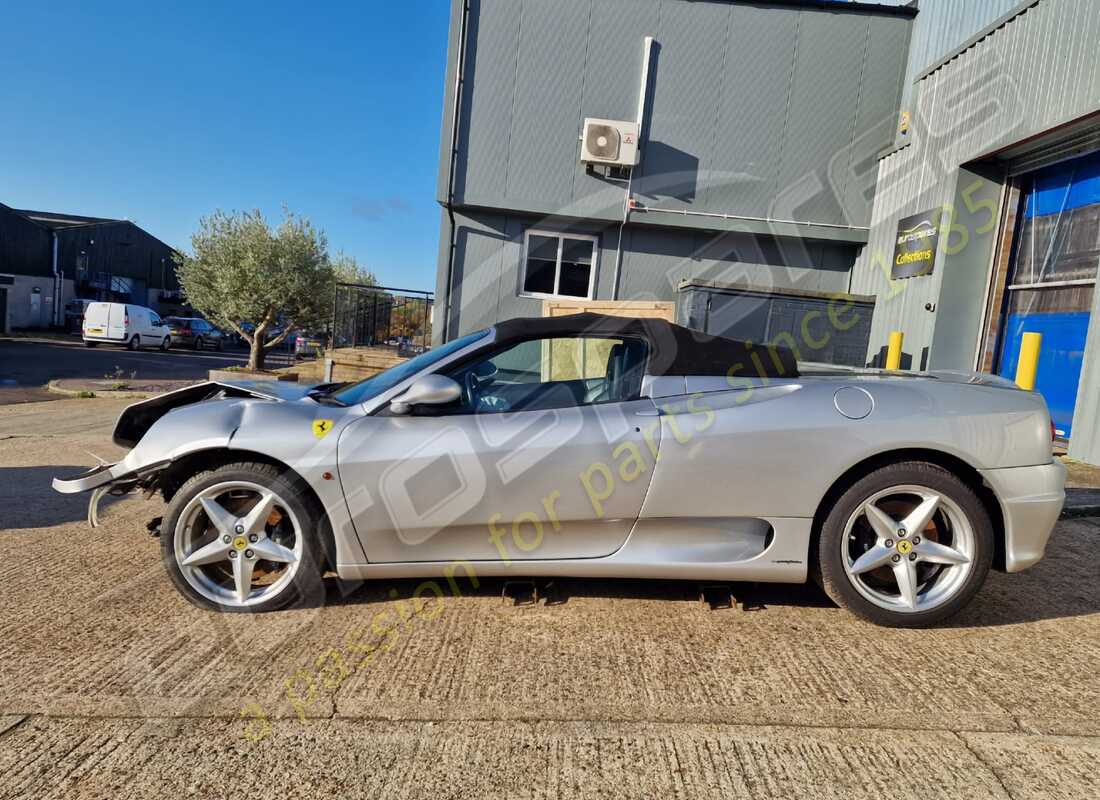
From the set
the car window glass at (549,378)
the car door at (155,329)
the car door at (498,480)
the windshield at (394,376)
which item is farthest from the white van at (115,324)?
the car door at (498,480)

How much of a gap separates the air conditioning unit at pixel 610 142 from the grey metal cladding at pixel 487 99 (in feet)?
4.37

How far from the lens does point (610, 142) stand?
390 inches

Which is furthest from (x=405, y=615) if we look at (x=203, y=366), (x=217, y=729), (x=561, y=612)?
(x=203, y=366)

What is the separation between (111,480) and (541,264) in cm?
862

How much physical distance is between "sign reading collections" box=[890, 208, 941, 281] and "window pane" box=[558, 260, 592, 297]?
464 cm

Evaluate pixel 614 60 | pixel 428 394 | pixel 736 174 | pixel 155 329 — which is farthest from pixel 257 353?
pixel 428 394

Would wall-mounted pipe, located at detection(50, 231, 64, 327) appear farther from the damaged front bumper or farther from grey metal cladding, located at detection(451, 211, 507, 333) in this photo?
the damaged front bumper

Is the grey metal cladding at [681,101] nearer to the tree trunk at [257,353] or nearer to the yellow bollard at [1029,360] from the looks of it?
the yellow bollard at [1029,360]

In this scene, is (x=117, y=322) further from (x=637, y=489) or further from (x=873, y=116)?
(x=637, y=489)

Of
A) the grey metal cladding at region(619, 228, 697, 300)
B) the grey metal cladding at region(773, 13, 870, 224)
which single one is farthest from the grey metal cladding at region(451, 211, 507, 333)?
the grey metal cladding at region(773, 13, 870, 224)

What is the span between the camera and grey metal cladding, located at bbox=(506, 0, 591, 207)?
32.4 feet

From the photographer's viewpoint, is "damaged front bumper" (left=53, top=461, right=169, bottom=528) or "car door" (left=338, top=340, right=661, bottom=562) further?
"damaged front bumper" (left=53, top=461, right=169, bottom=528)

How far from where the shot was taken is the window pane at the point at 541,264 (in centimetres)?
1069

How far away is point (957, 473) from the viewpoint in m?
2.69
